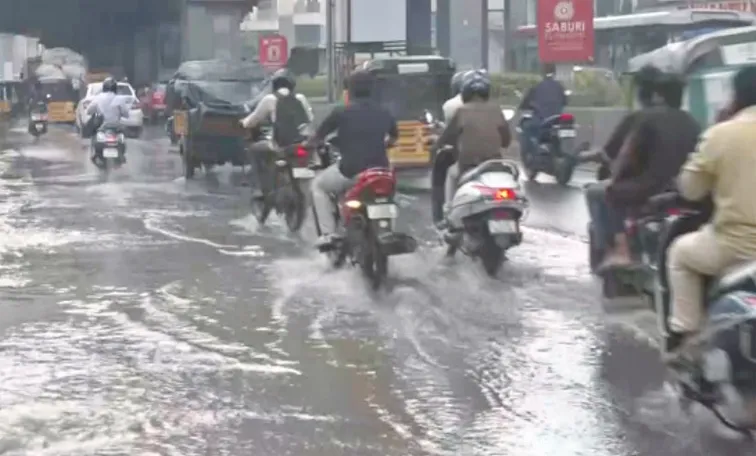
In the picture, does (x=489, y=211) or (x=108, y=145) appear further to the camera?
(x=108, y=145)

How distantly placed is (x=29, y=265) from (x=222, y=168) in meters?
13.9

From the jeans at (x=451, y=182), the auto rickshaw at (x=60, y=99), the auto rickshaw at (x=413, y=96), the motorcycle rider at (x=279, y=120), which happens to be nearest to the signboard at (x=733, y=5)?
the auto rickshaw at (x=60, y=99)

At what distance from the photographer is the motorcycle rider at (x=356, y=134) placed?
1248cm

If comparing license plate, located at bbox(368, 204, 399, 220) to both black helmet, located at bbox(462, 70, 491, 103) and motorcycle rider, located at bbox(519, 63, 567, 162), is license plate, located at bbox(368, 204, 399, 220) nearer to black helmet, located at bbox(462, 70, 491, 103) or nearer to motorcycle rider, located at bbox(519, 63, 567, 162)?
black helmet, located at bbox(462, 70, 491, 103)

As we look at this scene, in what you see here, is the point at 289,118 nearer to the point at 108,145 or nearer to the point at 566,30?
the point at 108,145

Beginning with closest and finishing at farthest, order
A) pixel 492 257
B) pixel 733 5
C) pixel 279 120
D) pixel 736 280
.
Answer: pixel 736 280
pixel 492 257
pixel 279 120
pixel 733 5

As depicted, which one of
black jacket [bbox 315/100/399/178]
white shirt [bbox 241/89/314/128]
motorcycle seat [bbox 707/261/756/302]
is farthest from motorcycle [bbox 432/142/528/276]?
motorcycle seat [bbox 707/261/756/302]

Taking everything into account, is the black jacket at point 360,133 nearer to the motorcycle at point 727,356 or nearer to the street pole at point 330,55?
the motorcycle at point 727,356

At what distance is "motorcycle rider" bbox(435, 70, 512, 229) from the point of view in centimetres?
1281

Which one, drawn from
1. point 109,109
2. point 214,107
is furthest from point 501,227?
point 109,109

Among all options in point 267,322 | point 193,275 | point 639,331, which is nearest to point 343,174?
point 193,275

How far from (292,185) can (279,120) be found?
0.72m

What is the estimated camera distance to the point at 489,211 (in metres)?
12.1

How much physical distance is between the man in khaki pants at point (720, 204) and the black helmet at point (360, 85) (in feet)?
18.2
